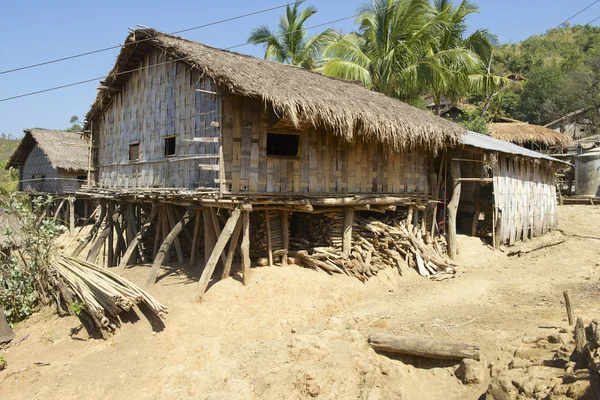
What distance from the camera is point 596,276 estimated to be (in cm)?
1077

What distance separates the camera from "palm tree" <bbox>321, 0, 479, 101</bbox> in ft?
58.3

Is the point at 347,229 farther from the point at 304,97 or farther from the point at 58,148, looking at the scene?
the point at 58,148

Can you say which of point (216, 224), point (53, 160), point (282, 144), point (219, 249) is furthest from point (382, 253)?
point (53, 160)

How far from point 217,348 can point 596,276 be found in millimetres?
9288

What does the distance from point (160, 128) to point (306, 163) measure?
13.0ft

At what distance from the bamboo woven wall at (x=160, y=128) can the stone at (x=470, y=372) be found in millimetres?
5581

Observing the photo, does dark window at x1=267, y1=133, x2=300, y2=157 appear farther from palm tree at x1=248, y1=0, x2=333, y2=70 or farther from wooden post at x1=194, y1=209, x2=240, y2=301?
palm tree at x1=248, y1=0, x2=333, y2=70

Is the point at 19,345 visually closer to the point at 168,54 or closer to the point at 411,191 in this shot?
the point at 168,54

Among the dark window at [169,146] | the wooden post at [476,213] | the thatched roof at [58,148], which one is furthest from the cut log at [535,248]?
the thatched roof at [58,148]

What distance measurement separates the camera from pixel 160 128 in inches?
440

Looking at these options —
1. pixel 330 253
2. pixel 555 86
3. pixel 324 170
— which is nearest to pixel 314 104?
pixel 324 170

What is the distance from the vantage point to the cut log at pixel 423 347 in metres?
6.63

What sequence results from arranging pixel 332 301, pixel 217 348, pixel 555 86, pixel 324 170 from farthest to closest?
pixel 555 86 < pixel 324 170 < pixel 332 301 < pixel 217 348

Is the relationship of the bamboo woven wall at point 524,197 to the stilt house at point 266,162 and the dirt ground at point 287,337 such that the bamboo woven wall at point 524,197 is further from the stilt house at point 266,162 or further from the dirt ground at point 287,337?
the dirt ground at point 287,337
